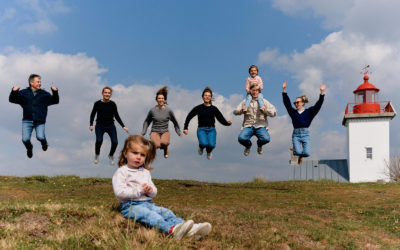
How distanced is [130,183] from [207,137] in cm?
654

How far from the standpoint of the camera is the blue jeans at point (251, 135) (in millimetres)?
12633

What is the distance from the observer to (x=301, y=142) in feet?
42.3

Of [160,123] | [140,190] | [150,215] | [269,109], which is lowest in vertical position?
[150,215]

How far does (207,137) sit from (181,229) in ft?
23.1

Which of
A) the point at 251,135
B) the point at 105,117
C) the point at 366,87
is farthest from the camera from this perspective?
the point at 366,87

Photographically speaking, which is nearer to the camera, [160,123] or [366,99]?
[160,123]

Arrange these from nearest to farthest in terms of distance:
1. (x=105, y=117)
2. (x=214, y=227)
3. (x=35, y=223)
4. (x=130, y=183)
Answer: (x=130, y=183) < (x=35, y=223) < (x=214, y=227) < (x=105, y=117)

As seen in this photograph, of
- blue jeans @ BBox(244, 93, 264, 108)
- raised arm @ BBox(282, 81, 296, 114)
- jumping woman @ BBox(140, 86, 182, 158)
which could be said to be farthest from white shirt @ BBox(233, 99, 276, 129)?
jumping woman @ BBox(140, 86, 182, 158)

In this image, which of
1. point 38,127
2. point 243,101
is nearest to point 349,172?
point 243,101

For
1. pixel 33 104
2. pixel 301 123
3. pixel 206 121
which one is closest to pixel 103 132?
Result: pixel 33 104

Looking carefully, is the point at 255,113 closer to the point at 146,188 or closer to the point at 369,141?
the point at 146,188

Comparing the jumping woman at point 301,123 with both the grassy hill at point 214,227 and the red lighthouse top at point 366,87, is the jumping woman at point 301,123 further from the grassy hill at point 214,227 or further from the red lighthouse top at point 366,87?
the red lighthouse top at point 366,87

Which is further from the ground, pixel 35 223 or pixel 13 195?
pixel 35 223

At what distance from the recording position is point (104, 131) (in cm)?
1330
